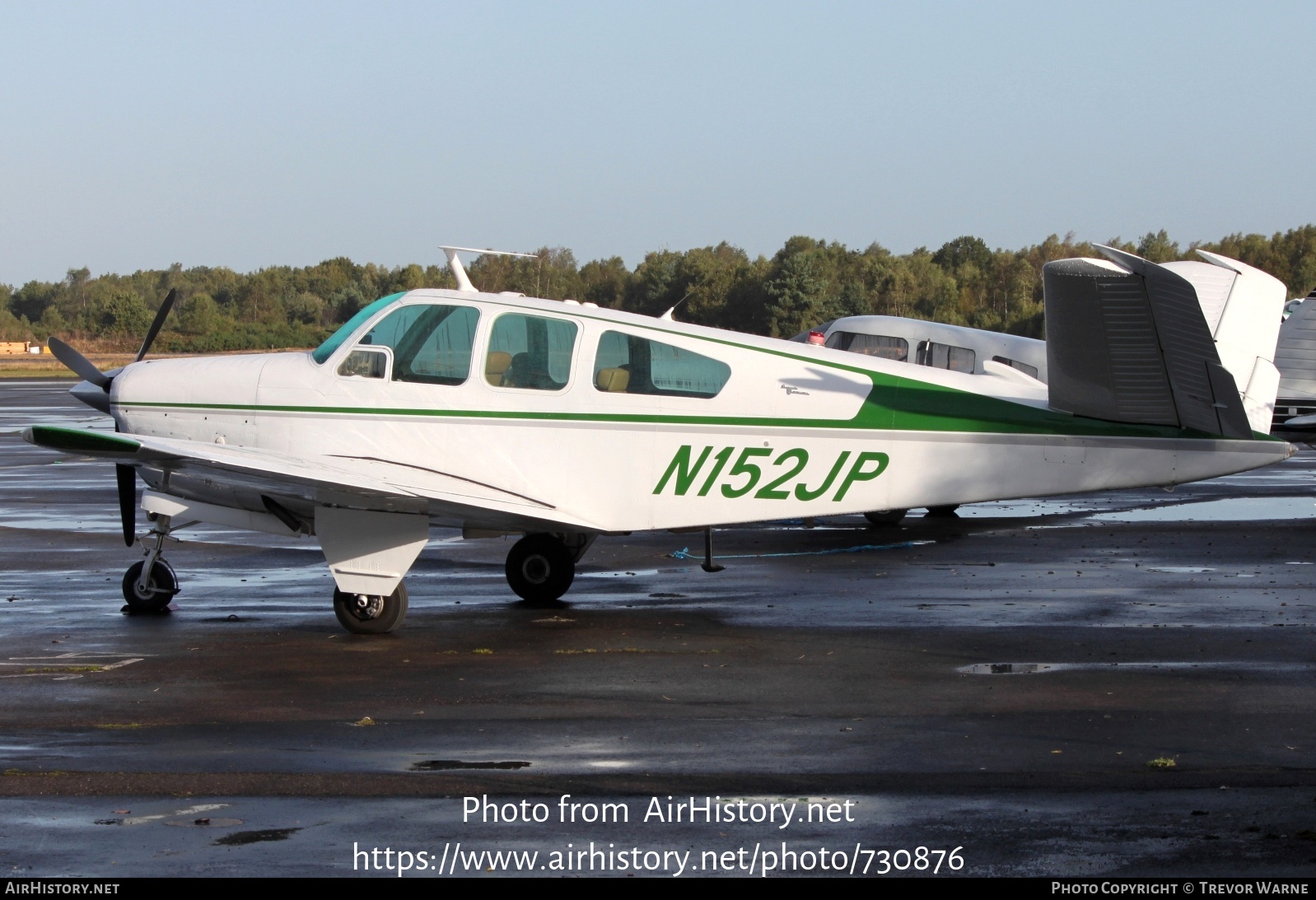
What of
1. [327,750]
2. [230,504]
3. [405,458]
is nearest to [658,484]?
[405,458]

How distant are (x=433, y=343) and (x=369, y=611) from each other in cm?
208

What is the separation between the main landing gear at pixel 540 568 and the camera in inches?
443

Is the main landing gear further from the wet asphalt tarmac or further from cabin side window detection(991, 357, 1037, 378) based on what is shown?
cabin side window detection(991, 357, 1037, 378)

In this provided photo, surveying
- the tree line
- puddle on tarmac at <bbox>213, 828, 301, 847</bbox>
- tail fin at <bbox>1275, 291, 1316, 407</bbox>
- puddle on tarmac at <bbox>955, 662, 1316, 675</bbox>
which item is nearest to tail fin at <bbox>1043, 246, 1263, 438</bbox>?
puddle on tarmac at <bbox>955, 662, 1316, 675</bbox>

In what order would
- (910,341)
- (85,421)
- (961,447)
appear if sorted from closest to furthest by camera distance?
(961,447) → (910,341) → (85,421)

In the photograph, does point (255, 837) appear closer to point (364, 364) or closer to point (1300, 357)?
point (364, 364)

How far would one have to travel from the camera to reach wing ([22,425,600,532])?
29.0ft

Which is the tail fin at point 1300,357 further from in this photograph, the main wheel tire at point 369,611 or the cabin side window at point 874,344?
the main wheel tire at point 369,611

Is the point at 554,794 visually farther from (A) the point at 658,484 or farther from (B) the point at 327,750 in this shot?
(A) the point at 658,484

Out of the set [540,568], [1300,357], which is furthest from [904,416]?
[1300,357]

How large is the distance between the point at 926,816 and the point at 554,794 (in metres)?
1.53

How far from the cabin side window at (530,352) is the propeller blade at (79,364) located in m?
3.47

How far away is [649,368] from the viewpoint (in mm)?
10328

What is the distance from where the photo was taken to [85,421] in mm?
33750
